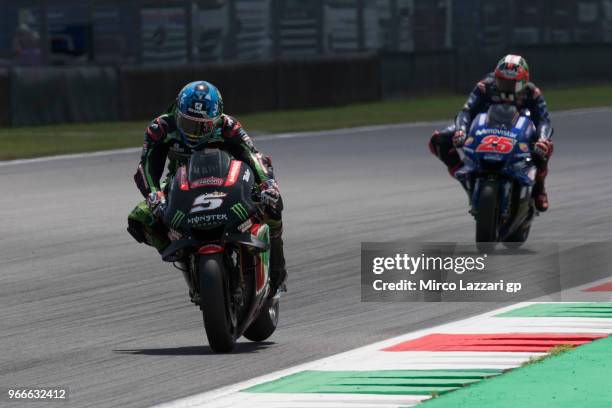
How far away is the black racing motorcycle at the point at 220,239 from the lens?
26.0ft

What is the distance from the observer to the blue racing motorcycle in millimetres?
12820

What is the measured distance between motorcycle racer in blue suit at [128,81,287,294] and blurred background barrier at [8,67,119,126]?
18.9m

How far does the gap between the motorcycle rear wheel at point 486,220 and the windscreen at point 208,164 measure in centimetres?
473

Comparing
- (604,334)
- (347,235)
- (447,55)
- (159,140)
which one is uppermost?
(159,140)

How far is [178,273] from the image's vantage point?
11.5 m

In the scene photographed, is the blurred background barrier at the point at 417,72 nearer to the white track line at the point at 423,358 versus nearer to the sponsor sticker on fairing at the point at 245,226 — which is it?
the white track line at the point at 423,358

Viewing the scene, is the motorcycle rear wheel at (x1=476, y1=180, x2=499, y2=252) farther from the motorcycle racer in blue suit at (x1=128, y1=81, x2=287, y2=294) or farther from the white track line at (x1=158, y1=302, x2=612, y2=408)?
the motorcycle racer in blue suit at (x1=128, y1=81, x2=287, y2=294)

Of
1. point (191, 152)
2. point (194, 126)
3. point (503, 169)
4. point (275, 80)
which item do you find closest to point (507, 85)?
point (503, 169)

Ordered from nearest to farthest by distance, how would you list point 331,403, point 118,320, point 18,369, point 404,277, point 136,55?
point 331,403 → point 18,369 → point 118,320 → point 404,277 → point 136,55

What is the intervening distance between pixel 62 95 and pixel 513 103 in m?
16.3

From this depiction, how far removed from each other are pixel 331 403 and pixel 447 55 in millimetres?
32592

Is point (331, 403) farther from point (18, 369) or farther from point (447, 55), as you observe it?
point (447, 55)

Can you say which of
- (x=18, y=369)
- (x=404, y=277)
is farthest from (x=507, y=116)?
(x=18, y=369)

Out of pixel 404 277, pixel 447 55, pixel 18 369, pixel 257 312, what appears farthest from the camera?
pixel 447 55
